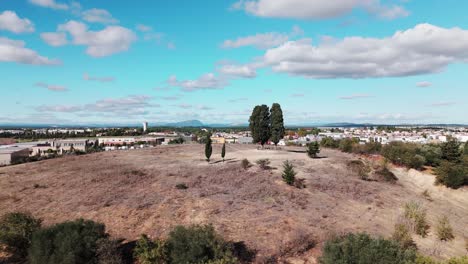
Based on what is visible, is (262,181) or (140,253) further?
(262,181)

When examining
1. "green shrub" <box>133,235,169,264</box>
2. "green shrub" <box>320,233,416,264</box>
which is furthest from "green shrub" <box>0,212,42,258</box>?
"green shrub" <box>320,233,416,264</box>

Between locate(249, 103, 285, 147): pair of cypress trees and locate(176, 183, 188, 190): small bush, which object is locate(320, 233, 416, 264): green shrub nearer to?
locate(176, 183, 188, 190): small bush

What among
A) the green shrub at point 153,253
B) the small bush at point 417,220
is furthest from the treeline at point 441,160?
the green shrub at point 153,253

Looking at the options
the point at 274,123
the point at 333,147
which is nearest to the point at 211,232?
the point at 274,123

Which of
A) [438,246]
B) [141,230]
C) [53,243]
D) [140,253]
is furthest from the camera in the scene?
[438,246]

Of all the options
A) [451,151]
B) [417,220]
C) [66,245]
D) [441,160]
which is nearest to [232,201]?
[66,245]

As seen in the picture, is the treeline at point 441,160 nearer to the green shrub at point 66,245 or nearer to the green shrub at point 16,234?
the green shrub at point 66,245

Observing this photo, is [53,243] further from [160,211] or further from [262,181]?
[262,181]
